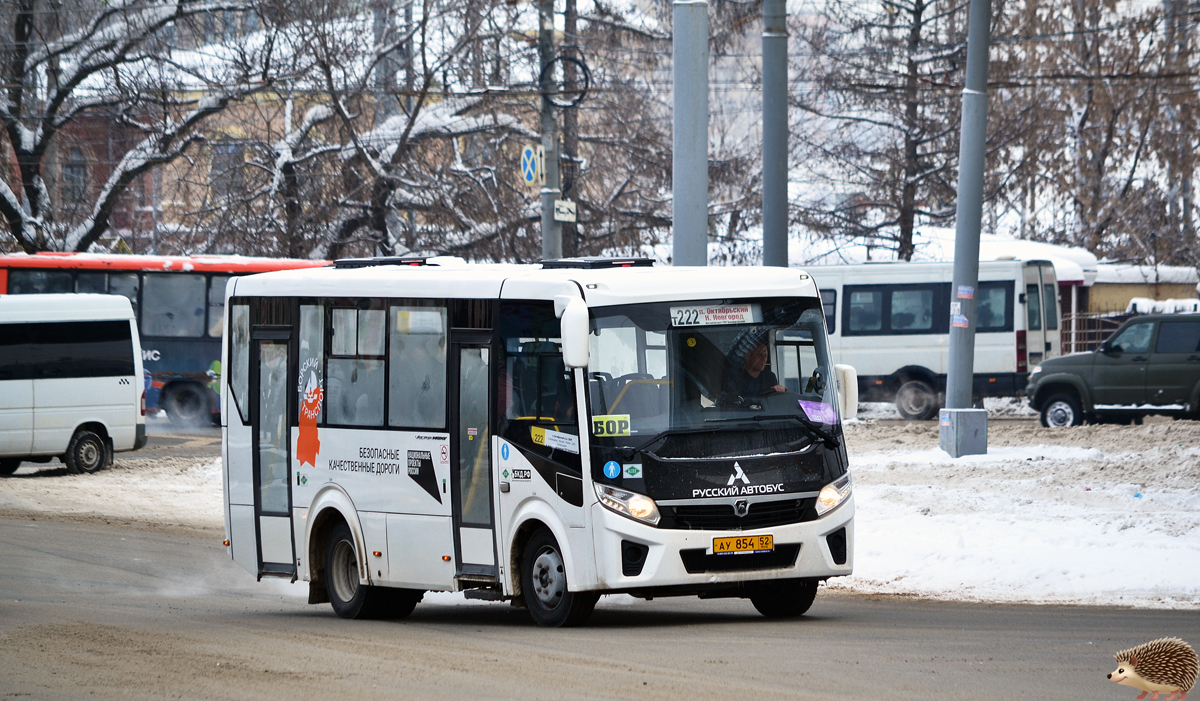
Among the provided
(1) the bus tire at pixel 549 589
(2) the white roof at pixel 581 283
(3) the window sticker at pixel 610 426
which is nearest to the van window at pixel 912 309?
(2) the white roof at pixel 581 283

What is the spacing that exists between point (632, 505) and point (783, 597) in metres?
1.73

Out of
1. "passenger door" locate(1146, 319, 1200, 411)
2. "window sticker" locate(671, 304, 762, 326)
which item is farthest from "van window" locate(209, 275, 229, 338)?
"window sticker" locate(671, 304, 762, 326)

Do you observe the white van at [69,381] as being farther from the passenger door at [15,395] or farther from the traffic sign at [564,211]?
the traffic sign at [564,211]

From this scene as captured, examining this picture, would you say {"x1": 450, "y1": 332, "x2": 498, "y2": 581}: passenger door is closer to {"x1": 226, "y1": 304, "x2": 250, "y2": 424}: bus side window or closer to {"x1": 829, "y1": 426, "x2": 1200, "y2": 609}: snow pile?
{"x1": 226, "y1": 304, "x2": 250, "y2": 424}: bus side window

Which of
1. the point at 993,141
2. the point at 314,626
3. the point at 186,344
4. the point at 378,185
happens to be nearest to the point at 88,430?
the point at 186,344

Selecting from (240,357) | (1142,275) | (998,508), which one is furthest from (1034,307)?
(240,357)

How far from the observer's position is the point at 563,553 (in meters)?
9.63

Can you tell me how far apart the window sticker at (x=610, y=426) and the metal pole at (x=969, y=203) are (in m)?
10.2

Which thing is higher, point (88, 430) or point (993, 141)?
point (993, 141)

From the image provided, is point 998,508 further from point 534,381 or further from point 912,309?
point 912,309

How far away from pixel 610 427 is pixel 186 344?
24.4 metres

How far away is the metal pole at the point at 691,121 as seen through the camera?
1410cm

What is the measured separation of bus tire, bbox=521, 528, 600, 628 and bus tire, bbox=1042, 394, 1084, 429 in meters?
16.6

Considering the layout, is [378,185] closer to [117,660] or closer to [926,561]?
[926,561]
